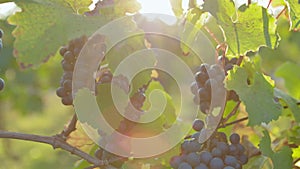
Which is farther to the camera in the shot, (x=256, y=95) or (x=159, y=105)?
(x=159, y=105)

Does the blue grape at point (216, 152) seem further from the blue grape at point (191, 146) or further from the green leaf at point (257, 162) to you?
the green leaf at point (257, 162)

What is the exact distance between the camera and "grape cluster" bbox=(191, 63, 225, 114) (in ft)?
3.86

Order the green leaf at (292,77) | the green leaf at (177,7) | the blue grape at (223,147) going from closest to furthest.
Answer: the blue grape at (223,147), the green leaf at (177,7), the green leaf at (292,77)

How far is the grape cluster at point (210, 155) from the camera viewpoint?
43.7 inches

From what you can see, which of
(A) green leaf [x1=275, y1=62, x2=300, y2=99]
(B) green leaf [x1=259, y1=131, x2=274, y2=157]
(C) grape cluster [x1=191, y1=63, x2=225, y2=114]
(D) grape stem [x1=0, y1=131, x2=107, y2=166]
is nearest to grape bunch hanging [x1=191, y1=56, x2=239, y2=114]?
(C) grape cluster [x1=191, y1=63, x2=225, y2=114]

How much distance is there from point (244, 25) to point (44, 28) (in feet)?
1.21

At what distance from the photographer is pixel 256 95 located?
1.13 meters

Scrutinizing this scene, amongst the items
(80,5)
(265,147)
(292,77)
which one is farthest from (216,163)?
(292,77)

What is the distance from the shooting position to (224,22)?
1.15 m

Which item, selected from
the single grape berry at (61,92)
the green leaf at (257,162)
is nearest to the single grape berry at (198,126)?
the green leaf at (257,162)

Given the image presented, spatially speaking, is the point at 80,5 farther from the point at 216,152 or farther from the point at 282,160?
the point at 282,160

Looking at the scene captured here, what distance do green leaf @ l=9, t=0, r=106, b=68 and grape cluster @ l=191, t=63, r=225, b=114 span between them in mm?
246

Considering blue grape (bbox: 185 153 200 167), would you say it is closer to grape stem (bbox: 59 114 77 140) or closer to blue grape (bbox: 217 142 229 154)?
blue grape (bbox: 217 142 229 154)

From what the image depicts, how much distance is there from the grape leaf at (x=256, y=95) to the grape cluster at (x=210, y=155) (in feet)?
0.23
